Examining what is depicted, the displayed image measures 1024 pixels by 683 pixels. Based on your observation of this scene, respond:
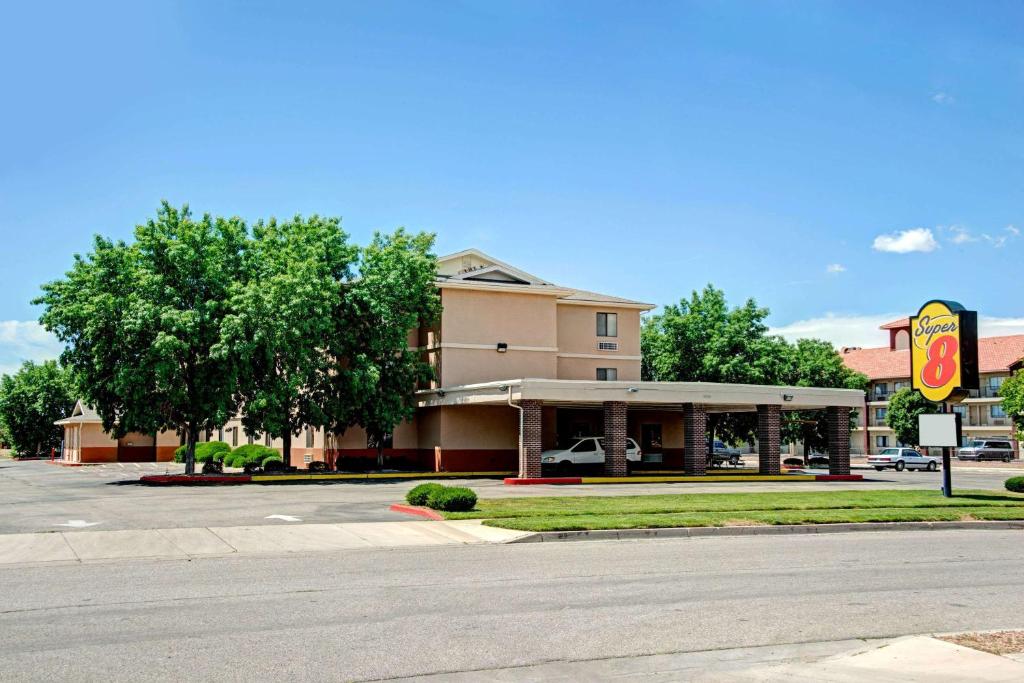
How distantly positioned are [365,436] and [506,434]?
703 cm

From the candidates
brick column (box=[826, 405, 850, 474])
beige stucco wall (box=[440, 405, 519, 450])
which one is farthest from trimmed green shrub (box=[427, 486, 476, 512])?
brick column (box=[826, 405, 850, 474])

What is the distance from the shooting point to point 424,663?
8.12m

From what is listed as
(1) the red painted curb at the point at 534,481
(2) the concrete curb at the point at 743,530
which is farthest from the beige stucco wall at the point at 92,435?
(2) the concrete curb at the point at 743,530

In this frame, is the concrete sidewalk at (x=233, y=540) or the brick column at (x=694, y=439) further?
the brick column at (x=694, y=439)

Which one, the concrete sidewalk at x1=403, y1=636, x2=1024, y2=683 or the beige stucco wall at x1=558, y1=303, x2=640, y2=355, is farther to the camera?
the beige stucco wall at x1=558, y1=303, x2=640, y2=355

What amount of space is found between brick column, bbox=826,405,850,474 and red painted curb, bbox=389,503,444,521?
24.2 m

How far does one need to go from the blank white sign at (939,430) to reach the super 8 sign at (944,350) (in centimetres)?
64

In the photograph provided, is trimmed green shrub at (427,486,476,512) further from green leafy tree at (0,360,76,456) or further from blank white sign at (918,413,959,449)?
green leafy tree at (0,360,76,456)

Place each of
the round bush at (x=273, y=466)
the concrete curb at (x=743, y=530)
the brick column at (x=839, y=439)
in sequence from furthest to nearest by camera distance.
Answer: the brick column at (x=839, y=439), the round bush at (x=273, y=466), the concrete curb at (x=743, y=530)

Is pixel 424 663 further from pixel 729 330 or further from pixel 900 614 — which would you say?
pixel 729 330

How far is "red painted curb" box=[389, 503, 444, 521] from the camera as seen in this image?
20.4m

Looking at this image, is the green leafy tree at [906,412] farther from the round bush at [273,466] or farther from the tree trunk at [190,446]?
the tree trunk at [190,446]

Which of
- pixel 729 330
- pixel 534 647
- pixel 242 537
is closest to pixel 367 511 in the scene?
pixel 242 537

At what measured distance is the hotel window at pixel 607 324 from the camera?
46.2 meters
